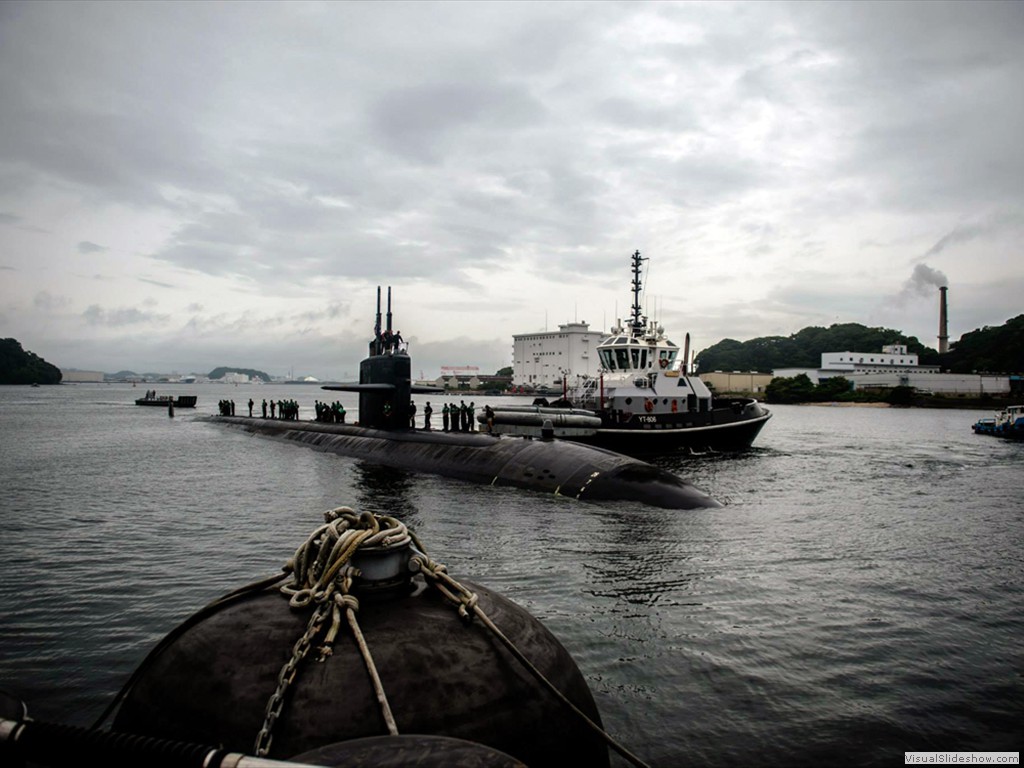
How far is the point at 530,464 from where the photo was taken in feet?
59.7

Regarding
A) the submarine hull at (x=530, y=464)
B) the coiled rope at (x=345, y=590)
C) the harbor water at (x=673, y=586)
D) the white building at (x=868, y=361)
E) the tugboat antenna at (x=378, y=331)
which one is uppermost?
the white building at (x=868, y=361)

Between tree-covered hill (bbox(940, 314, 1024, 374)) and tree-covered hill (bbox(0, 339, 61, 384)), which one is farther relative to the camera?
tree-covered hill (bbox(0, 339, 61, 384))

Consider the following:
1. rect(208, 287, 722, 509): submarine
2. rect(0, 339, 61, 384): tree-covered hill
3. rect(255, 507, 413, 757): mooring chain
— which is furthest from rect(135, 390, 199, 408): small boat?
rect(0, 339, 61, 384): tree-covered hill

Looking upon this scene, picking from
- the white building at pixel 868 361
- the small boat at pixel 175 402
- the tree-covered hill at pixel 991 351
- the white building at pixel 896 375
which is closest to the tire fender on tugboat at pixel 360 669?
the small boat at pixel 175 402

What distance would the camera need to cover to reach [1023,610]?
9641 millimetres

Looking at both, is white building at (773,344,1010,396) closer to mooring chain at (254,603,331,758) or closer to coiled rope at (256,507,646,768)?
coiled rope at (256,507,646,768)

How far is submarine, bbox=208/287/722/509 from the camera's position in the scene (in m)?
16.2

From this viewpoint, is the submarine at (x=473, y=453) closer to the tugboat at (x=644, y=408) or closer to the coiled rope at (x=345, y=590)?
the tugboat at (x=644, y=408)

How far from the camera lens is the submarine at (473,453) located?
1617cm

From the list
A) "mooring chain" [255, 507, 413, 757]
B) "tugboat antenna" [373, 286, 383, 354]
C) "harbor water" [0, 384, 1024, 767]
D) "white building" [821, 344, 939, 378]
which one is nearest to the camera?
"mooring chain" [255, 507, 413, 757]

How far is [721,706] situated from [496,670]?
3514 mm

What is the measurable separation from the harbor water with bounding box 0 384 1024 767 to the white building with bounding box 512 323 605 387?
395 ft

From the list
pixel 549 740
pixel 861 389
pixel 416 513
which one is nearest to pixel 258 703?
pixel 549 740

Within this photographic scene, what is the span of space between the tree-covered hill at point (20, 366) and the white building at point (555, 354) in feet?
355
